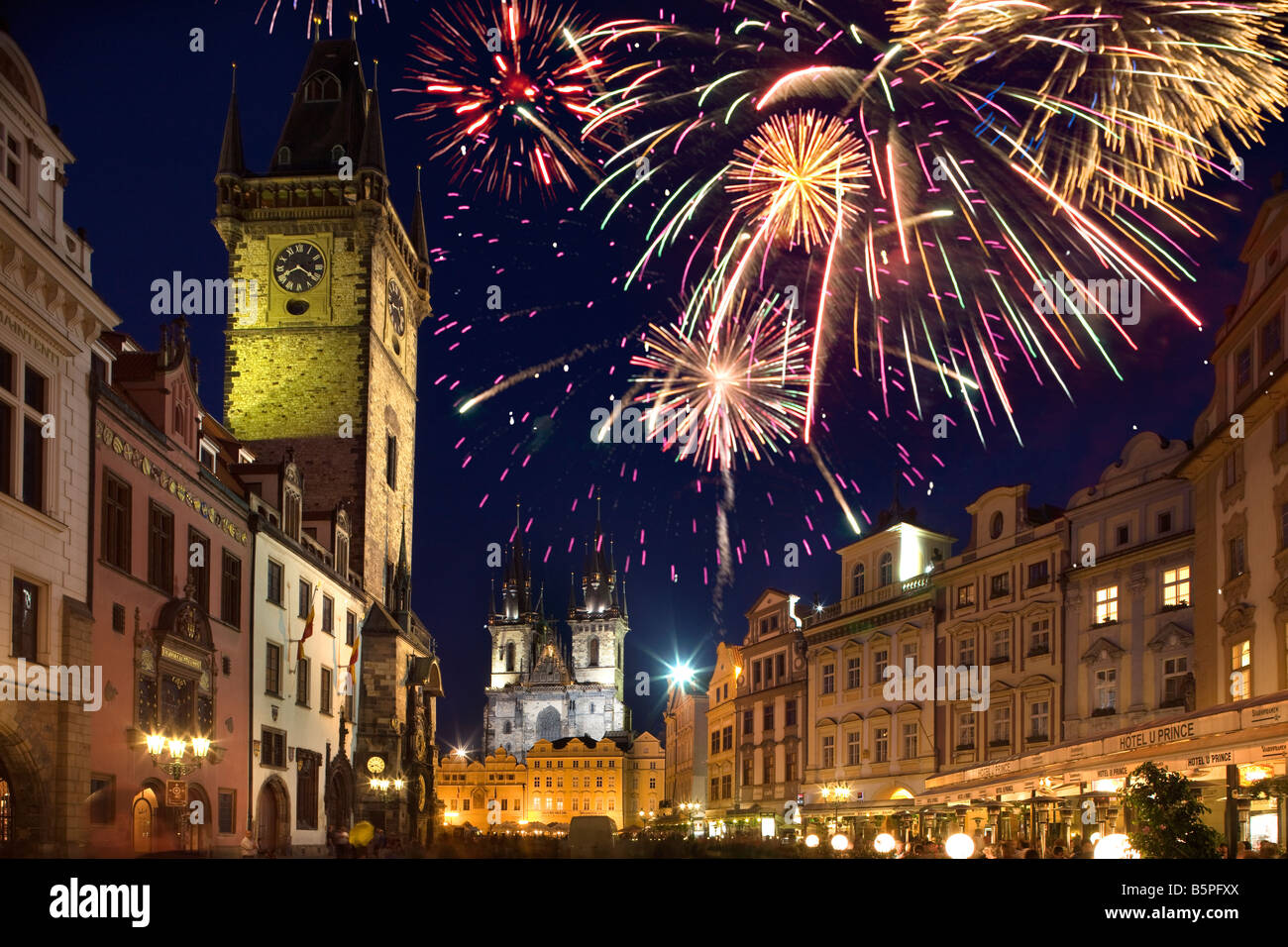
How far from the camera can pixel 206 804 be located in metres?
32.7

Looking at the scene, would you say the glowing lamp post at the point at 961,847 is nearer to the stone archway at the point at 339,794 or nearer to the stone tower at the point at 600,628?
the stone archway at the point at 339,794

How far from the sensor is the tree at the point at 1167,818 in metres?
18.9

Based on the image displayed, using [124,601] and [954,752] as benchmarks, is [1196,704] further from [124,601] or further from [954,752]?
[124,601]

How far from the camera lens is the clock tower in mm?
54562

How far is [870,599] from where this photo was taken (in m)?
55.5

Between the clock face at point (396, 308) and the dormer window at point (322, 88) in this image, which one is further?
the dormer window at point (322, 88)

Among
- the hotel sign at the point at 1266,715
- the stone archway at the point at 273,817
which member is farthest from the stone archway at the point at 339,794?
the hotel sign at the point at 1266,715

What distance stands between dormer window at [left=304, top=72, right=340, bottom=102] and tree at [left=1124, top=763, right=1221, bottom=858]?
50775 millimetres

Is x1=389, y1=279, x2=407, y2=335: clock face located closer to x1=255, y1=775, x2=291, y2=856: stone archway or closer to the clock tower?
the clock tower

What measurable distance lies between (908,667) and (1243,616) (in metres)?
22.7

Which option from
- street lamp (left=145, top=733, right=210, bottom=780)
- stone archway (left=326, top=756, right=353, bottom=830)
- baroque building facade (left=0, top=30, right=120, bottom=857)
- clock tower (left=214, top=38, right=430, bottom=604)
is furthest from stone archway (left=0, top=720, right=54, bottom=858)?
clock tower (left=214, top=38, right=430, bottom=604)

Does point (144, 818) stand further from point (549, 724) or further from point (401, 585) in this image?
point (549, 724)

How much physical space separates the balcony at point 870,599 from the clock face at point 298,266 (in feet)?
84.9
